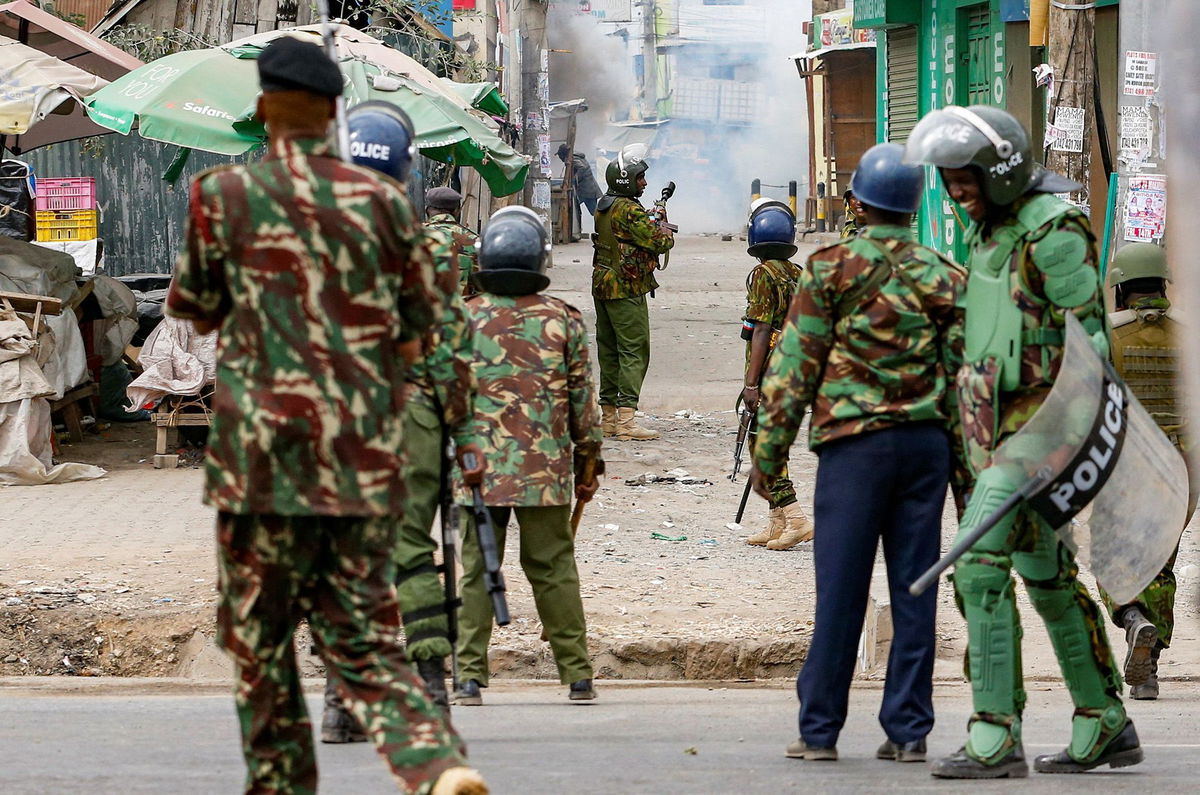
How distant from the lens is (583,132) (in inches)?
2231

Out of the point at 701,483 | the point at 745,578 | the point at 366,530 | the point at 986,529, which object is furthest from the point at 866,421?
the point at 701,483

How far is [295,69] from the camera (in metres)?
3.69

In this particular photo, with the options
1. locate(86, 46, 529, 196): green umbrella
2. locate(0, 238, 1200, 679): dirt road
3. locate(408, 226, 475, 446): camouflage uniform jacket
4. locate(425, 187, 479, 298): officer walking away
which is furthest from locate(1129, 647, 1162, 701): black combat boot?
locate(86, 46, 529, 196): green umbrella

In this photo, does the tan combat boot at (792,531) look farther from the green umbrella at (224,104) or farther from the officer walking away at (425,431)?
the officer walking away at (425,431)

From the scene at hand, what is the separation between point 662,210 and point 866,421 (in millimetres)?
8499

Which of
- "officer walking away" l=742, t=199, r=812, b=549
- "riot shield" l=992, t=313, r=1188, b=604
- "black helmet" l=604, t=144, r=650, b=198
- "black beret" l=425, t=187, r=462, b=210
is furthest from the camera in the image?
"black helmet" l=604, t=144, r=650, b=198

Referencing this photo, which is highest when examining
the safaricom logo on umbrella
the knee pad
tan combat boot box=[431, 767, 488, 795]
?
the safaricom logo on umbrella

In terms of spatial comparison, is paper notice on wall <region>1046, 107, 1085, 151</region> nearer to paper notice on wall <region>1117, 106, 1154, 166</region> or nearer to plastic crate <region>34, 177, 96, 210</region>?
paper notice on wall <region>1117, 106, 1154, 166</region>

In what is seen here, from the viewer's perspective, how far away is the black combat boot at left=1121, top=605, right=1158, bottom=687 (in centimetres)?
636

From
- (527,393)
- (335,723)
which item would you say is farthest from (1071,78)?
(335,723)

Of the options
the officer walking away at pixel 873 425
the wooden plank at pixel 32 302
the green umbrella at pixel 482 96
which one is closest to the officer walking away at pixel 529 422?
the officer walking away at pixel 873 425

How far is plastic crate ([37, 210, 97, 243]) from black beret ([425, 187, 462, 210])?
19.9ft

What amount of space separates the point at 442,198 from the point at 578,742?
3296 mm

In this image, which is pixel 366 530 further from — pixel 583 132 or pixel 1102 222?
pixel 583 132
